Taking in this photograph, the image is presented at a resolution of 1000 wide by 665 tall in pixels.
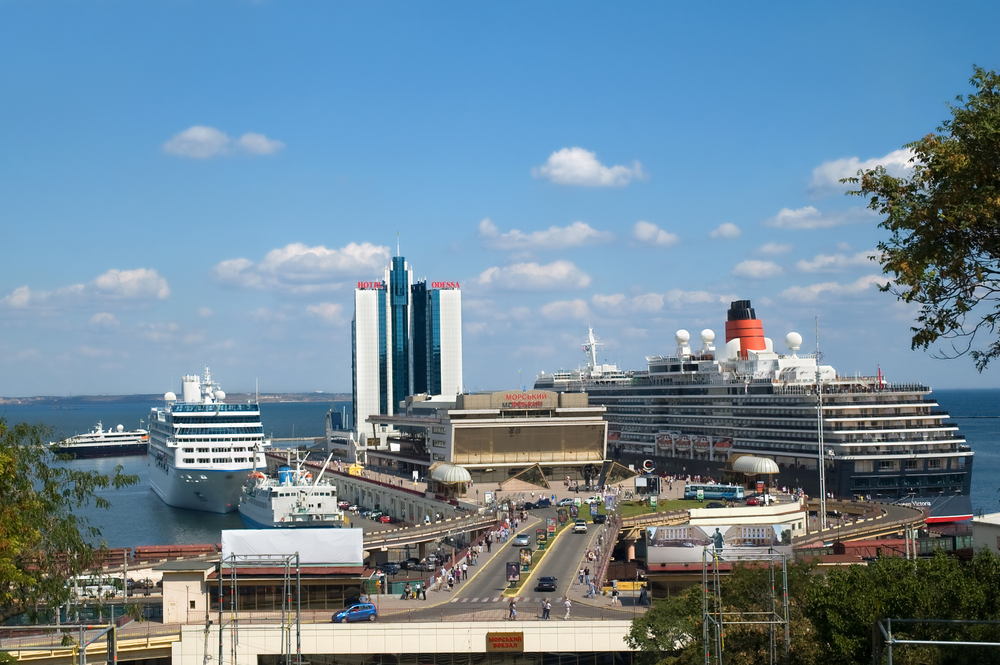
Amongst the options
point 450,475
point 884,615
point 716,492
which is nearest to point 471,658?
point 884,615

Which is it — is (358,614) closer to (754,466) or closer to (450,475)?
(450,475)

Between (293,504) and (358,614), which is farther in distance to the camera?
(293,504)

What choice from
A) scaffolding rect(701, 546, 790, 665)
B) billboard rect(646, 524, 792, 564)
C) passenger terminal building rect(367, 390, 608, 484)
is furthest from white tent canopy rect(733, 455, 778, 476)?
scaffolding rect(701, 546, 790, 665)

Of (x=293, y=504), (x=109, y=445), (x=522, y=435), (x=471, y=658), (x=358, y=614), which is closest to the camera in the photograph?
(x=471, y=658)

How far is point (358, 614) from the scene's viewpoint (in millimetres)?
35844

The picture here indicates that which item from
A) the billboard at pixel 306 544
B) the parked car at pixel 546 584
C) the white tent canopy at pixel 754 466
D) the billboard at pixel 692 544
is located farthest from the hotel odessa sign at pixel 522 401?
the billboard at pixel 306 544

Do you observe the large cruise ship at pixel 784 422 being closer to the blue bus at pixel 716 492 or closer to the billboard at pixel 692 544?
the blue bus at pixel 716 492

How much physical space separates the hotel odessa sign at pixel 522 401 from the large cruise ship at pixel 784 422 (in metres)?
16.1

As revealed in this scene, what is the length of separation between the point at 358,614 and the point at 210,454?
199 feet

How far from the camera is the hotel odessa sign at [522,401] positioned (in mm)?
92125

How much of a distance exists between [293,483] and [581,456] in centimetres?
2880

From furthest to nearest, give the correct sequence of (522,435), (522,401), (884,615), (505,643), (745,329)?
(745,329) → (522,401) → (522,435) → (505,643) → (884,615)

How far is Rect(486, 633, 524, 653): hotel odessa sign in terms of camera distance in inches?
1324

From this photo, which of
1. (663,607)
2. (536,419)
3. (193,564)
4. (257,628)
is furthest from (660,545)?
(536,419)
